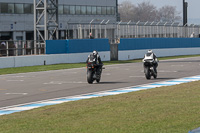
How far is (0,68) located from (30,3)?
27854 mm

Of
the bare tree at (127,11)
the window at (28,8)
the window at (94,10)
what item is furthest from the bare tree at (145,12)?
the window at (28,8)

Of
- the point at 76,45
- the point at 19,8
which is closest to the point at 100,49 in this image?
the point at 76,45

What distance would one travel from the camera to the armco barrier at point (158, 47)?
43438 millimetres

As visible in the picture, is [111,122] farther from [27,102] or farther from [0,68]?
[0,68]

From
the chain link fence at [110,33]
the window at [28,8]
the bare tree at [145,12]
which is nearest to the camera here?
the chain link fence at [110,33]

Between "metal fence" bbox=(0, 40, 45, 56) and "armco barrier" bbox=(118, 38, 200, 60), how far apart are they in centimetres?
943

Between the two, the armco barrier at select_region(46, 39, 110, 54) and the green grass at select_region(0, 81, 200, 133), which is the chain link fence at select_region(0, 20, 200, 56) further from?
the green grass at select_region(0, 81, 200, 133)

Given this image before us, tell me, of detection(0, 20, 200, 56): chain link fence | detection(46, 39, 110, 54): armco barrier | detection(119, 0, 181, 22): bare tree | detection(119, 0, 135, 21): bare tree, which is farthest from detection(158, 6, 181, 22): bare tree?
detection(46, 39, 110, 54): armco barrier

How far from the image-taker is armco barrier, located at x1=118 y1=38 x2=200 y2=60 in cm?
4344

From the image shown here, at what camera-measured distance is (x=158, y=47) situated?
4794 cm

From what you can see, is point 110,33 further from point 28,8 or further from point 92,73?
point 92,73

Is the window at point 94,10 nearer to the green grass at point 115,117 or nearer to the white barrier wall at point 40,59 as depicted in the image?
the white barrier wall at point 40,59

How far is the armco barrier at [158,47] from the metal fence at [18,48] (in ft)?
31.0

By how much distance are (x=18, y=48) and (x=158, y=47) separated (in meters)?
18.3
